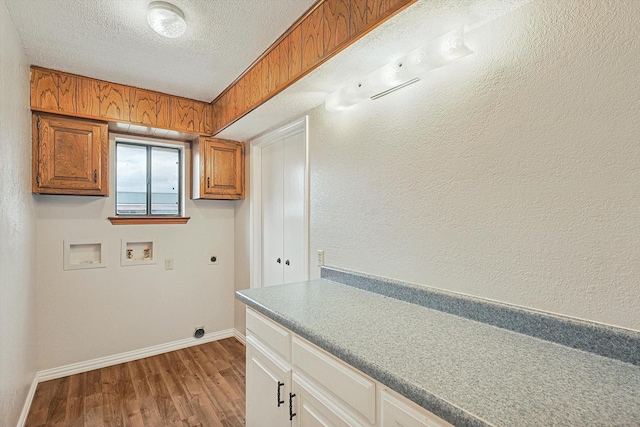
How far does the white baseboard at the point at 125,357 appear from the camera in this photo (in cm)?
258

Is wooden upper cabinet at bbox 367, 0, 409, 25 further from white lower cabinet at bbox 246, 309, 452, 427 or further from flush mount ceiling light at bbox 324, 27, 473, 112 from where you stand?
white lower cabinet at bbox 246, 309, 452, 427

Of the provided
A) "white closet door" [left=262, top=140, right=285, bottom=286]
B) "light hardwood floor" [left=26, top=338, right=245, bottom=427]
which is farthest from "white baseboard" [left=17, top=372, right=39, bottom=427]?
"white closet door" [left=262, top=140, right=285, bottom=286]

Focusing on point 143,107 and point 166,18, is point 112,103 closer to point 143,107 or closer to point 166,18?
point 143,107

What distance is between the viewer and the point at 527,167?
1.11m

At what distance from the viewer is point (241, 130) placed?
2830mm

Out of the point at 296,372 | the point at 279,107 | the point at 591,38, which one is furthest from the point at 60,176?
the point at 591,38

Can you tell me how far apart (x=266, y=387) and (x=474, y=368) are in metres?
1.03

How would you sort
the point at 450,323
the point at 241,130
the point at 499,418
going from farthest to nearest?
1. the point at 241,130
2. the point at 450,323
3. the point at 499,418

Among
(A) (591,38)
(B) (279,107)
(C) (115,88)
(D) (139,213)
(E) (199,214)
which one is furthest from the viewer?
(E) (199,214)

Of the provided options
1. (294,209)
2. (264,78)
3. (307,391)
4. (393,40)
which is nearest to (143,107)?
(264,78)

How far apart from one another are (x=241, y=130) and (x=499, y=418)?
8.86ft

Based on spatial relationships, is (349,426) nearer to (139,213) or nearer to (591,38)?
(591,38)

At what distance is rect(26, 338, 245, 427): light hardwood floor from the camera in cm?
207

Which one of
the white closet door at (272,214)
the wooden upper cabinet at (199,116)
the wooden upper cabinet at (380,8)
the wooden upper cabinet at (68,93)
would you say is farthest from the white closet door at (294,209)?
the wooden upper cabinet at (68,93)
